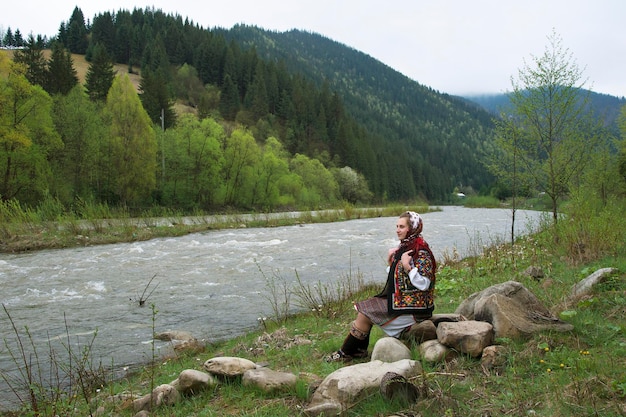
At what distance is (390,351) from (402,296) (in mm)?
667

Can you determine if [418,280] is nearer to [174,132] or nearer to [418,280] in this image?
[418,280]

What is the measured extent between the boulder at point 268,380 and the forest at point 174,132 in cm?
804

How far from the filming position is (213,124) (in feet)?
168

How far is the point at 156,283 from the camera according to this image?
12664 mm

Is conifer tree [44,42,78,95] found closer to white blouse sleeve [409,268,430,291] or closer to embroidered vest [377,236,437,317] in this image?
embroidered vest [377,236,437,317]

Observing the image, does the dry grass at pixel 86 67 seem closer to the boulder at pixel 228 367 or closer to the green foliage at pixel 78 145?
the green foliage at pixel 78 145

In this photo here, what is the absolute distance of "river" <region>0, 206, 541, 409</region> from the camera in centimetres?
795

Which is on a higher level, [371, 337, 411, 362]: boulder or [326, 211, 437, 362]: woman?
[326, 211, 437, 362]: woman

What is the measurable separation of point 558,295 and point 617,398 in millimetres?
3410

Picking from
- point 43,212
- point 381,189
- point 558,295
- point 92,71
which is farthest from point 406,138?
point 558,295

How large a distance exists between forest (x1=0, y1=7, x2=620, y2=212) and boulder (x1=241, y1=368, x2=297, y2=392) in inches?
317

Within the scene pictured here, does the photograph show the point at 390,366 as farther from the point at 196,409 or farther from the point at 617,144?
the point at 617,144

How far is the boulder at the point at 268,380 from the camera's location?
163 inches

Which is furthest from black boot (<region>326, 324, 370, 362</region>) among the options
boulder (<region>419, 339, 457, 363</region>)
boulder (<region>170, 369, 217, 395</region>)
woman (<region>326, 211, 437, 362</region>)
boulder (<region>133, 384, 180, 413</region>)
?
boulder (<region>133, 384, 180, 413</region>)
